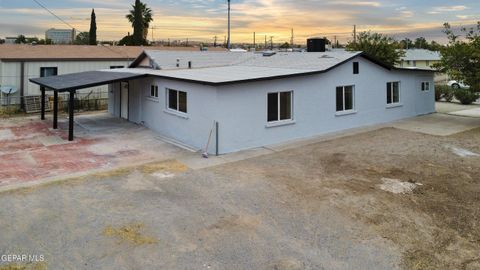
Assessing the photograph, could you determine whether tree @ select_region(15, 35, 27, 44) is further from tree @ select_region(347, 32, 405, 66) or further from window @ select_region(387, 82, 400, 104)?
window @ select_region(387, 82, 400, 104)

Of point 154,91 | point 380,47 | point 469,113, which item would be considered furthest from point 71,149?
point 380,47

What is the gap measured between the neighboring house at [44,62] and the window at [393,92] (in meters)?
19.7

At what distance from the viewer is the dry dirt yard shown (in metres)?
6.04

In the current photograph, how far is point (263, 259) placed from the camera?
19.6 ft

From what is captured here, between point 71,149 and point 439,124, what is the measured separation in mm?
16878

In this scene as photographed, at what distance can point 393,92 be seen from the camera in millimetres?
19531

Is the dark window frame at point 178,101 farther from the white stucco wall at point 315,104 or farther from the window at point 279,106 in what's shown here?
the window at point 279,106

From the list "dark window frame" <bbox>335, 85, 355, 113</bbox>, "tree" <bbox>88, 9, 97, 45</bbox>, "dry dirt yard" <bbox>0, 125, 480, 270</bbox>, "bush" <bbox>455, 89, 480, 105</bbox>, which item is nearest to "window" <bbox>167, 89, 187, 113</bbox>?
"dry dirt yard" <bbox>0, 125, 480, 270</bbox>

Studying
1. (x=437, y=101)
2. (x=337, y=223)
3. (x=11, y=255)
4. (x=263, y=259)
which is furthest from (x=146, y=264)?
(x=437, y=101)

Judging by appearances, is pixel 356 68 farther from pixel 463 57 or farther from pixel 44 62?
pixel 44 62

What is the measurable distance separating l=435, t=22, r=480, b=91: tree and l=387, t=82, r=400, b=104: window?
235 centimetres

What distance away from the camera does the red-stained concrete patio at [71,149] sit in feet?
36.2

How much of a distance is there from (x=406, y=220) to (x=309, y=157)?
504 cm

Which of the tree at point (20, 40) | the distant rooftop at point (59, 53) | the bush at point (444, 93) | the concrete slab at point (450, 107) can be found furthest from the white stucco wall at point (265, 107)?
the tree at point (20, 40)
